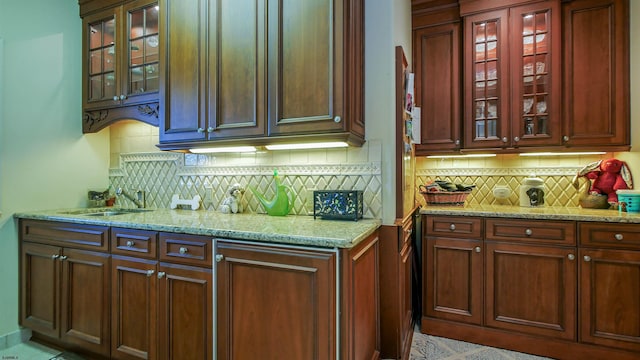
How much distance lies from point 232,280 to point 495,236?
5.80 feet

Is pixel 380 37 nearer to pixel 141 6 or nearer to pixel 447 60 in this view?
pixel 447 60

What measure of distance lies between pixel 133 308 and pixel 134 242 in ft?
1.26

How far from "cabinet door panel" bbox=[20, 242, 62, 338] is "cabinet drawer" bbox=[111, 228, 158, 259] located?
0.56m

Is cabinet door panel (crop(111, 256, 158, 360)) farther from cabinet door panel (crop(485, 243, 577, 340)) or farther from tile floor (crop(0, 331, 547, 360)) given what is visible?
cabinet door panel (crop(485, 243, 577, 340))

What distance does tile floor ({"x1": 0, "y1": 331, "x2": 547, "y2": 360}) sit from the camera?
2.09m

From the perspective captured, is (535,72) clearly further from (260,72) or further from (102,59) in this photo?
(102,59)

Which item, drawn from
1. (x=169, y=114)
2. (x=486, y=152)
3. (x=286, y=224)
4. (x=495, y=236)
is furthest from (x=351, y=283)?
(x=486, y=152)

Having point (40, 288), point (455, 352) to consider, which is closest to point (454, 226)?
point (455, 352)

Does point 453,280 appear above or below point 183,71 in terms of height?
below

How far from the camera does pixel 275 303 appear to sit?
1.43 metres

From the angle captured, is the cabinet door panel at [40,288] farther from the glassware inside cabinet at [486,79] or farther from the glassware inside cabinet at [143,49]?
the glassware inside cabinet at [486,79]

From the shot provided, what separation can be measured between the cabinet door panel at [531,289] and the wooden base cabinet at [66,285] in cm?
252

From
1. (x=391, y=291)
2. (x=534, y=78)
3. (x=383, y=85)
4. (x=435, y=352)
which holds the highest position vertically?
(x=534, y=78)

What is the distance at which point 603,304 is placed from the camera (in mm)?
1972
